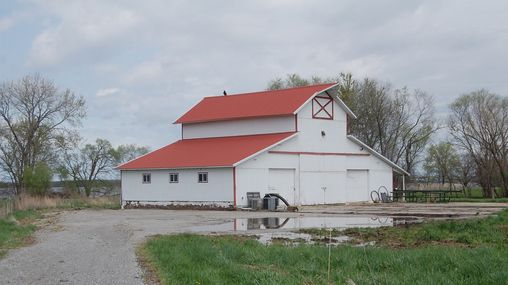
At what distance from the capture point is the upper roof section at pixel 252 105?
42.8m

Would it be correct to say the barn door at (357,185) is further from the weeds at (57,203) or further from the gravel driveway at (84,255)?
the gravel driveway at (84,255)

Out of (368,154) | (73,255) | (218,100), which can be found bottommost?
(73,255)

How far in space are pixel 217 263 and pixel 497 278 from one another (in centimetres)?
511

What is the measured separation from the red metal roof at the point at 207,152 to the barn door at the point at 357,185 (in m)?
6.03

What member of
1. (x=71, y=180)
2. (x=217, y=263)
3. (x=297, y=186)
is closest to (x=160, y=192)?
(x=297, y=186)

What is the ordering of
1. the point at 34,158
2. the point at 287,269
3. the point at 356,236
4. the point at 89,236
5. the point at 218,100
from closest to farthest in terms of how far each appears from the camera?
the point at 287,269 → the point at 356,236 → the point at 89,236 → the point at 218,100 → the point at 34,158

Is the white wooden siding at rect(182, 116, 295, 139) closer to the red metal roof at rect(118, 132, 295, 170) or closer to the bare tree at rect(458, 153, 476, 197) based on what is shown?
the red metal roof at rect(118, 132, 295, 170)

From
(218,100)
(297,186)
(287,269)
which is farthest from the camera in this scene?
(218,100)

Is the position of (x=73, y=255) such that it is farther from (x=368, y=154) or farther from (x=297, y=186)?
(x=368, y=154)

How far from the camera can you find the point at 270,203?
3644 cm

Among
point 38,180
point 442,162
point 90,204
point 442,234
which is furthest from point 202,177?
point 442,162

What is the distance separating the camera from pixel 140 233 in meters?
21.1

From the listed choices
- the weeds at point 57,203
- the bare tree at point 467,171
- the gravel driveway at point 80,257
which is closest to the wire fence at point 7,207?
the weeds at point 57,203

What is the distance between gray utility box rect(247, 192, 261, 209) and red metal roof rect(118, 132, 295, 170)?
2304mm
